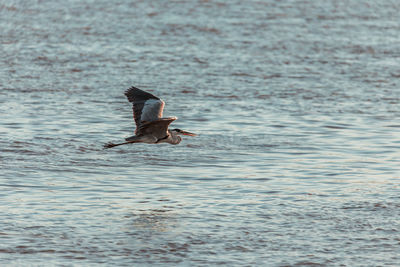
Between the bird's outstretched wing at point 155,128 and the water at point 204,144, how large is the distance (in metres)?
0.53

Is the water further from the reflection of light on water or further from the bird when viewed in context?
the bird

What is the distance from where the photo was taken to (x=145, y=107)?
10383mm

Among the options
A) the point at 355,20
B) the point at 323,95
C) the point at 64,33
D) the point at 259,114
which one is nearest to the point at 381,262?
the point at 259,114

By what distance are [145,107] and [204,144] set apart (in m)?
2.04

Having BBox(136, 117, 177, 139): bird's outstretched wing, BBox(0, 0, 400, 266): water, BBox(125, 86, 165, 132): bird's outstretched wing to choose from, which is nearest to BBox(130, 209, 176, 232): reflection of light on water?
BBox(0, 0, 400, 266): water

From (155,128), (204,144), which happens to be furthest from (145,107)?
(204,144)

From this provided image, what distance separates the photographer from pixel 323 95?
1551cm

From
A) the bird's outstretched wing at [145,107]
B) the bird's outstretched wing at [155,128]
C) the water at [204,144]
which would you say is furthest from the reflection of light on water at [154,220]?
the bird's outstretched wing at [145,107]

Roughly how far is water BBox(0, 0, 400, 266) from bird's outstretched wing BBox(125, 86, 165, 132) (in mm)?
753

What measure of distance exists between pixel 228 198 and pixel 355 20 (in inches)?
632

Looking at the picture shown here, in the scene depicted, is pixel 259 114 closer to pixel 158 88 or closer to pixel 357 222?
pixel 158 88

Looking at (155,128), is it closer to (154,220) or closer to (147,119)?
(147,119)

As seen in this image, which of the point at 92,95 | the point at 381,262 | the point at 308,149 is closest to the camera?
the point at 381,262

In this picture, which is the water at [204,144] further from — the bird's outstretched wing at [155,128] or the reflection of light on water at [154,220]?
the bird's outstretched wing at [155,128]
